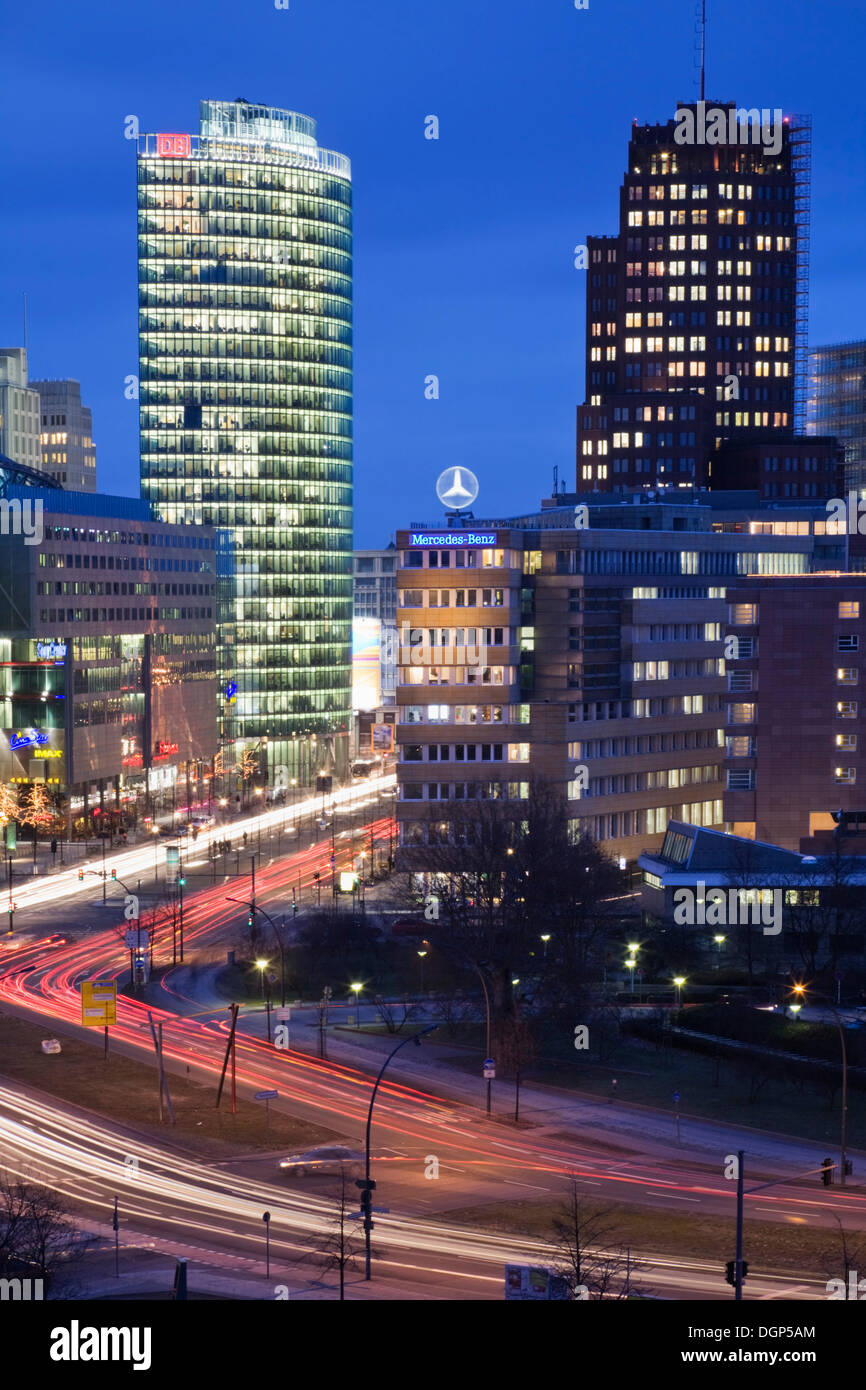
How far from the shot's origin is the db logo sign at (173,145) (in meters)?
180

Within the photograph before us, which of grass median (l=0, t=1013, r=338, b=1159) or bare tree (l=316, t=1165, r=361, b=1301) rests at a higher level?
bare tree (l=316, t=1165, r=361, b=1301)

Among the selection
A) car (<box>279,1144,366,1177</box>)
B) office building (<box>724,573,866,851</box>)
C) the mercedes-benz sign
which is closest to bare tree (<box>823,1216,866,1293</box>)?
car (<box>279,1144,366,1177</box>)

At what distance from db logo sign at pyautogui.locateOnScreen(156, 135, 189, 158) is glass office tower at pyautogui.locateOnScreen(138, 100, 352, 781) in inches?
8.2

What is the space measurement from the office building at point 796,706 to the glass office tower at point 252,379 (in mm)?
86010

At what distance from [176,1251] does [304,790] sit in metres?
134

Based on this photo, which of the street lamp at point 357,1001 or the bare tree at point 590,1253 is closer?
the bare tree at point 590,1253

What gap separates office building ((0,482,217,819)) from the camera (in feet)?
449

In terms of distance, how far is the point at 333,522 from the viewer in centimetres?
19300

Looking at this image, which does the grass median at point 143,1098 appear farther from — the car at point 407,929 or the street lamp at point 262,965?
the car at point 407,929

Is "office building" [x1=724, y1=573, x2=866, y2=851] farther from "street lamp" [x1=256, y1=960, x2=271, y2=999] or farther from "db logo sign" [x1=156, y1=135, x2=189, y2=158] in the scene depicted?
"db logo sign" [x1=156, y1=135, x2=189, y2=158]

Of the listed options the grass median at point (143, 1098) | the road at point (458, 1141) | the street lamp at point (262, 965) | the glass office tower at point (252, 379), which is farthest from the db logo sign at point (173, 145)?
the grass median at point (143, 1098)
